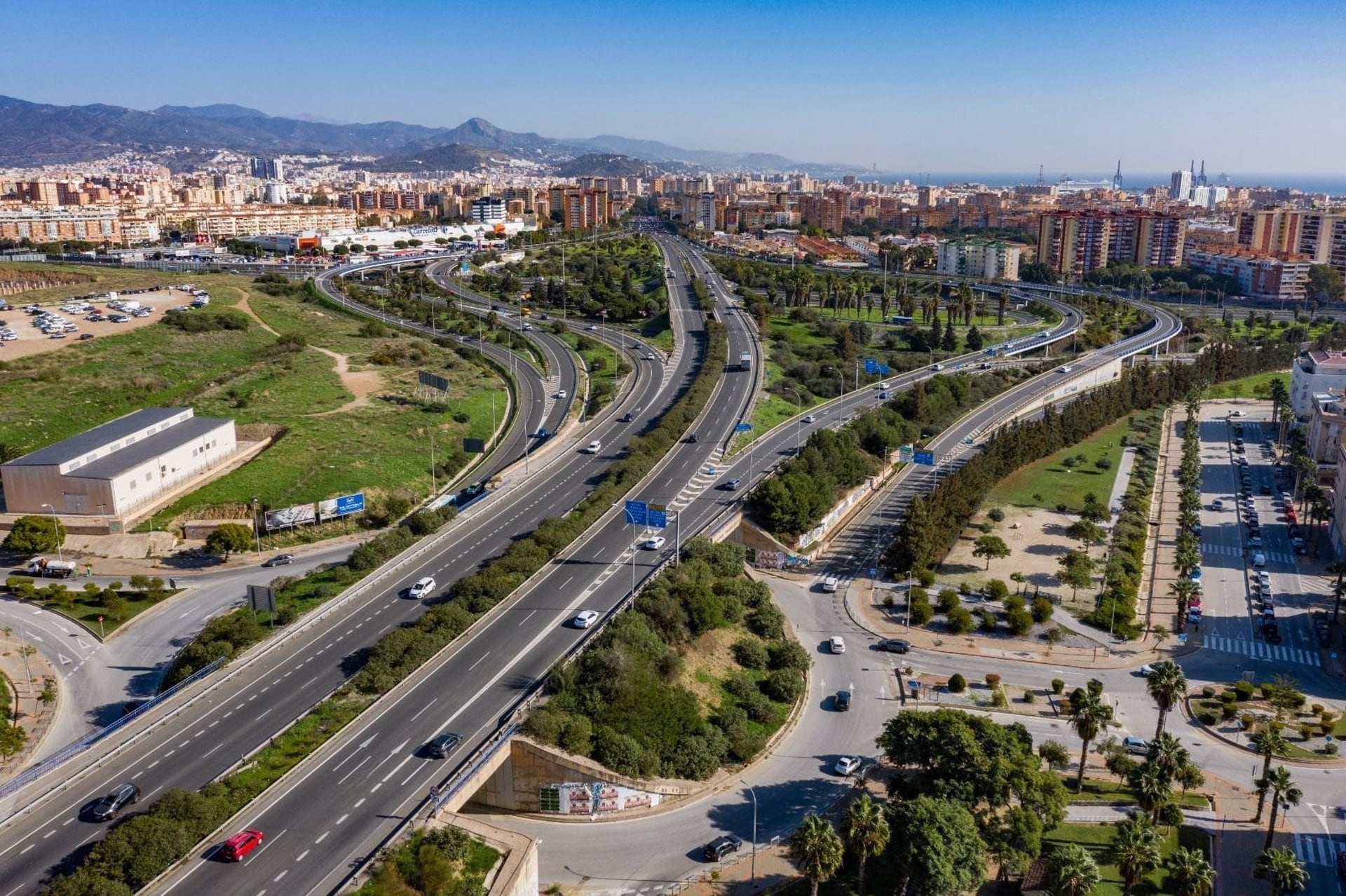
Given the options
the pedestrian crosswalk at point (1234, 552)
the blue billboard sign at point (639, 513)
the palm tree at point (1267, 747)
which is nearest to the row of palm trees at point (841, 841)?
the palm tree at point (1267, 747)

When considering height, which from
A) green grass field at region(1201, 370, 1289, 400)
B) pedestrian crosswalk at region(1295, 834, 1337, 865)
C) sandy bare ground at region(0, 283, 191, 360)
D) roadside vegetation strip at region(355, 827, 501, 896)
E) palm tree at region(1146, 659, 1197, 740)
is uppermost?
sandy bare ground at region(0, 283, 191, 360)

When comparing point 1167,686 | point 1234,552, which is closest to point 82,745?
point 1167,686

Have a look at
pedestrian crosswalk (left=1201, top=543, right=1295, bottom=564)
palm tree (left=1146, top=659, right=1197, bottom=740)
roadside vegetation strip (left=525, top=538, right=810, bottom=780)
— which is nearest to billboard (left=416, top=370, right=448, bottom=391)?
roadside vegetation strip (left=525, top=538, right=810, bottom=780)

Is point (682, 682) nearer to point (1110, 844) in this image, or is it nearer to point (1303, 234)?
point (1110, 844)

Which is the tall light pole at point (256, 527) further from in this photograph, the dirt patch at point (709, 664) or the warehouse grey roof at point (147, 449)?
the dirt patch at point (709, 664)

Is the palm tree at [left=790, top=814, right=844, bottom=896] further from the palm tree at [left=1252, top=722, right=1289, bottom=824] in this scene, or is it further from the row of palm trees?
the palm tree at [left=1252, top=722, right=1289, bottom=824]
